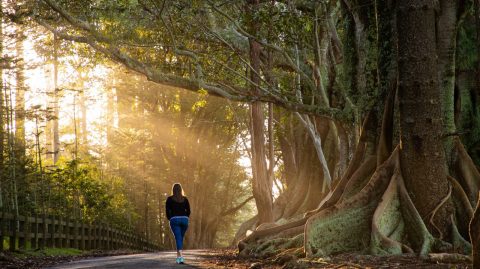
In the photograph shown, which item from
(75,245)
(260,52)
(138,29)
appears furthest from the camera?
(75,245)

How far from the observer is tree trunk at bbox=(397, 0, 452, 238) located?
30.8 feet

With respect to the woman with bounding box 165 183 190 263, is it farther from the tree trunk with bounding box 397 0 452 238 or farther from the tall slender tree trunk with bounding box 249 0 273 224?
the tall slender tree trunk with bounding box 249 0 273 224

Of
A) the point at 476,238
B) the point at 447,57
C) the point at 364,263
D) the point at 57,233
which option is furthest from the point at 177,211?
the point at 57,233

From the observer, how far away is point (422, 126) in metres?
9.42

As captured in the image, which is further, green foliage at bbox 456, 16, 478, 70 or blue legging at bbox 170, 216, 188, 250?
blue legging at bbox 170, 216, 188, 250

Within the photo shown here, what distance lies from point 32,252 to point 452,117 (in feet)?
41.4

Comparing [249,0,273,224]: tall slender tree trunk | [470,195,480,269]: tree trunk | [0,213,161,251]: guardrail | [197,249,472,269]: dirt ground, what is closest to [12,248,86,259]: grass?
[0,213,161,251]: guardrail

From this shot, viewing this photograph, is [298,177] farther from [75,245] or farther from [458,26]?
[458,26]

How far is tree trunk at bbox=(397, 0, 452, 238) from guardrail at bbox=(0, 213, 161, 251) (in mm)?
11309

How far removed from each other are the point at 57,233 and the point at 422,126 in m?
15.5

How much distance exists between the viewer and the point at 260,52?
2211 cm

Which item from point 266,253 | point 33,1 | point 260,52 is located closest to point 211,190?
point 260,52

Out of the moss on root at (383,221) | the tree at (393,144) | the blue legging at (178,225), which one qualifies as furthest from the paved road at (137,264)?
the moss on root at (383,221)

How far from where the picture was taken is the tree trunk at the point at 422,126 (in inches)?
369
